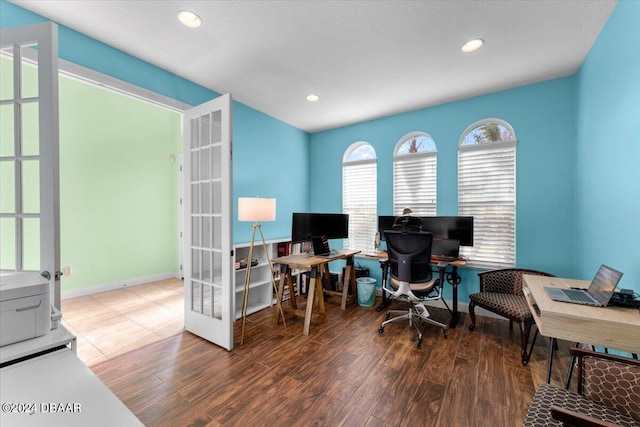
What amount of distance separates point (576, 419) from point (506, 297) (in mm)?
2105

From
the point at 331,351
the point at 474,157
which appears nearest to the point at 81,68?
the point at 331,351

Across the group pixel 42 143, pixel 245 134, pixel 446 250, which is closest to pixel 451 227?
pixel 446 250

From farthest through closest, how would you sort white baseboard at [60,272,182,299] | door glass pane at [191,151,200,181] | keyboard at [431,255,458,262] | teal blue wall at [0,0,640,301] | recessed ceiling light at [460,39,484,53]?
white baseboard at [60,272,182,299] → keyboard at [431,255,458,262] → door glass pane at [191,151,200,181] → recessed ceiling light at [460,39,484,53] → teal blue wall at [0,0,640,301]

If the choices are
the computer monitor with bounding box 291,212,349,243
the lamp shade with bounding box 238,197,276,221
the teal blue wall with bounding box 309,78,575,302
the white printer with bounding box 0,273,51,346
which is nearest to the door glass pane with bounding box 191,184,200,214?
the lamp shade with bounding box 238,197,276,221

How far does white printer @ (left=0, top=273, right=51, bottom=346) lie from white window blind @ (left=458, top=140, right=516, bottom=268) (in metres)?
3.94

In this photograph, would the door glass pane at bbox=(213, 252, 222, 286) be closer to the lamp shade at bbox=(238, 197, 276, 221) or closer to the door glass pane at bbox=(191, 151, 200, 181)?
the lamp shade at bbox=(238, 197, 276, 221)

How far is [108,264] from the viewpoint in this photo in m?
4.29

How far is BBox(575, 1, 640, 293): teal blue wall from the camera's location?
1695 mm

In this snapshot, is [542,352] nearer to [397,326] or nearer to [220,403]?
[397,326]

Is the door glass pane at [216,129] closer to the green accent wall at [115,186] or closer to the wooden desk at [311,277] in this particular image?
the wooden desk at [311,277]

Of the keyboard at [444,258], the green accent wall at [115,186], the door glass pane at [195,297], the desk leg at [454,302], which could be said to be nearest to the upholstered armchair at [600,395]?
the desk leg at [454,302]

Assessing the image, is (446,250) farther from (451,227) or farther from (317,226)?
(317,226)

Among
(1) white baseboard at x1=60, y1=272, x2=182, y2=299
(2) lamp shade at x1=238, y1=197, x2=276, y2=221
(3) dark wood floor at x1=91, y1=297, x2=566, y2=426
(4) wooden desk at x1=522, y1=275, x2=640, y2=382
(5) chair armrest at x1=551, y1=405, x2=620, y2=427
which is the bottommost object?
(3) dark wood floor at x1=91, y1=297, x2=566, y2=426

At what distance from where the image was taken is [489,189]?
3.33 meters
